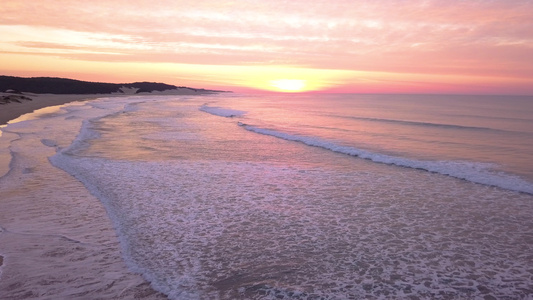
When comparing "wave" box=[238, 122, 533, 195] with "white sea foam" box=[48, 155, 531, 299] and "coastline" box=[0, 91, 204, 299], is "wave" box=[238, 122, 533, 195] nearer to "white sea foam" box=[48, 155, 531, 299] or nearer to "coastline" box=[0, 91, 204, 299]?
"white sea foam" box=[48, 155, 531, 299]

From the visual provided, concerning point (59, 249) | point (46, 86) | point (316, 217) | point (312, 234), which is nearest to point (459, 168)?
point (316, 217)

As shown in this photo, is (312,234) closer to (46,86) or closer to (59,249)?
(59,249)

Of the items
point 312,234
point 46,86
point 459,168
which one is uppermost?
point 46,86

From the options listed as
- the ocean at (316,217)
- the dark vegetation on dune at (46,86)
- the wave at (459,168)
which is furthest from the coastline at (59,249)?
the dark vegetation on dune at (46,86)

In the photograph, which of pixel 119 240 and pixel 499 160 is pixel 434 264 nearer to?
pixel 119 240

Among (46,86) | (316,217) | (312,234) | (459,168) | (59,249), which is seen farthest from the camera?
(46,86)

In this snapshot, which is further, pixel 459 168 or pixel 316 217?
pixel 459 168

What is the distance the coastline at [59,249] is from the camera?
18.4 ft

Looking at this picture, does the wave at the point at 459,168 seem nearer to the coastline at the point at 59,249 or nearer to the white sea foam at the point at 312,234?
the white sea foam at the point at 312,234

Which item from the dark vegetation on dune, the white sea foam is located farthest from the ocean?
the dark vegetation on dune

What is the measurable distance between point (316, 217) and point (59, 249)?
17.9ft

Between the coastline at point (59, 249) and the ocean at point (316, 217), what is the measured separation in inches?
13.5

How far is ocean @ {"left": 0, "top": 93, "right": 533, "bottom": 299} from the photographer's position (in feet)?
20.0

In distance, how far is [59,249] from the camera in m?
6.96
